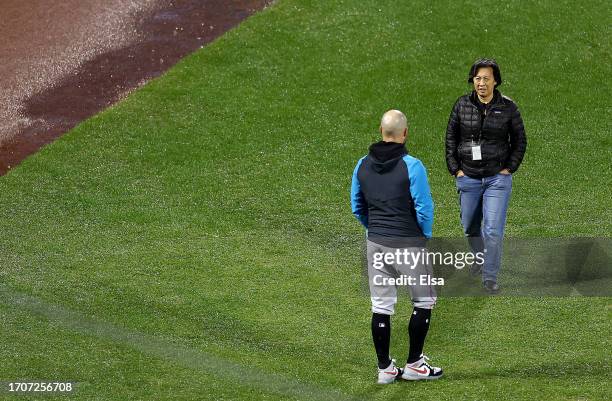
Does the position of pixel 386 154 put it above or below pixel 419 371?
above

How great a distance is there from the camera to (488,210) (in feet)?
34.8

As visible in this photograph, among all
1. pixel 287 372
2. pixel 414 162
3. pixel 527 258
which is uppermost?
pixel 414 162

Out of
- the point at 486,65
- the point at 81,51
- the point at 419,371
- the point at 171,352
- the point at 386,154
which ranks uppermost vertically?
the point at 386,154

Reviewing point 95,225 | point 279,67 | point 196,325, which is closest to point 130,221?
point 95,225

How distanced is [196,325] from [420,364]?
7.67 feet

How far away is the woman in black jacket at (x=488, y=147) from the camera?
10500 millimetres

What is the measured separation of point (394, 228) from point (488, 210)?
7.53 feet

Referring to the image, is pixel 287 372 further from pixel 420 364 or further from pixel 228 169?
pixel 228 169

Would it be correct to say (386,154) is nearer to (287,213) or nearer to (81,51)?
(287,213)

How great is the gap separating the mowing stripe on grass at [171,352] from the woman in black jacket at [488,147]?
283 cm

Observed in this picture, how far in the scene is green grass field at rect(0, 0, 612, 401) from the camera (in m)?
9.16

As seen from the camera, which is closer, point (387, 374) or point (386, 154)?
point (386, 154)

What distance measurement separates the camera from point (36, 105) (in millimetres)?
15547

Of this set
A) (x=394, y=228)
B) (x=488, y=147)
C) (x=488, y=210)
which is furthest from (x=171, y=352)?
(x=488, y=147)
